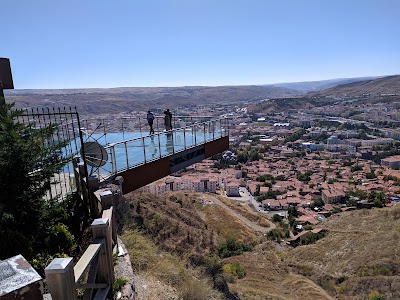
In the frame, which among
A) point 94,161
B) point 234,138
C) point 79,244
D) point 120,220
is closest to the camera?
point 79,244

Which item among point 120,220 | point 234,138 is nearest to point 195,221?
point 120,220

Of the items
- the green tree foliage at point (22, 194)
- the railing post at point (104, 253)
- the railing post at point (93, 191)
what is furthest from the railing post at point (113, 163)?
the railing post at point (104, 253)

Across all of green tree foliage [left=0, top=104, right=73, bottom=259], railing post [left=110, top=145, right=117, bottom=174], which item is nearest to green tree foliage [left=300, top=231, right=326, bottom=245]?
railing post [left=110, top=145, right=117, bottom=174]

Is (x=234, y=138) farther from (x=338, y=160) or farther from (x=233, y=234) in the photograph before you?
(x=233, y=234)

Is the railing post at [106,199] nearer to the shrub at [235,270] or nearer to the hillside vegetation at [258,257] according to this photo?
the hillside vegetation at [258,257]

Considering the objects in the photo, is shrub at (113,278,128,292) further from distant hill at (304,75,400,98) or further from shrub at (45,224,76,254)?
A: distant hill at (304,75,400,98)

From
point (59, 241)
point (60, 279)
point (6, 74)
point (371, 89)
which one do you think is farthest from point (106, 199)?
point (371, 89)
